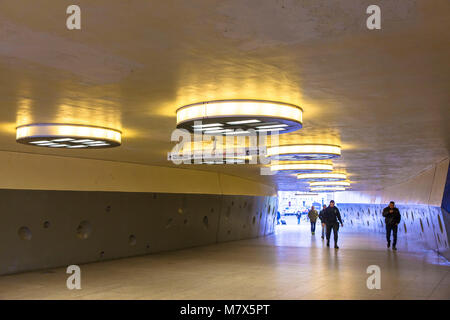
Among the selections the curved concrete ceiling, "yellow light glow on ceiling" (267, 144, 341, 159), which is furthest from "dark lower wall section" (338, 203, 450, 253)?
the curved concrete ceiling

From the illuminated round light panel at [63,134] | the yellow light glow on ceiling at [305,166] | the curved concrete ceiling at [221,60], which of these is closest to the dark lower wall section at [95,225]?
the illuminated round light panel at [63,134]

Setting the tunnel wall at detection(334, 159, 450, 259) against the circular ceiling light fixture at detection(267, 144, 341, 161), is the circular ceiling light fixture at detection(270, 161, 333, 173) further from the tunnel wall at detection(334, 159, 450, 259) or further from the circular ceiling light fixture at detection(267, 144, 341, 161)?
the circular ceiling light fixture at detection(267, 144, 341, 161)

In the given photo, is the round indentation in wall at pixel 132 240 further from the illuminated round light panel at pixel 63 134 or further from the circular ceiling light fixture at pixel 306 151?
the illuminated round light panel at pixel 63 134

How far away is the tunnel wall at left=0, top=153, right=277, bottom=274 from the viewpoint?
51.2ft

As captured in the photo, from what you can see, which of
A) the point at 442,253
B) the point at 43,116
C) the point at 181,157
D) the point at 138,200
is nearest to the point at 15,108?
the point at 43,116

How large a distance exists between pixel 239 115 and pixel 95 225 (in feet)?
39.0

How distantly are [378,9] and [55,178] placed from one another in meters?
14.7

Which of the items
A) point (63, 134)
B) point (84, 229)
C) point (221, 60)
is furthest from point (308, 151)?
point (221, 60)

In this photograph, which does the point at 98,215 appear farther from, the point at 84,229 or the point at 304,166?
the point at 304,166

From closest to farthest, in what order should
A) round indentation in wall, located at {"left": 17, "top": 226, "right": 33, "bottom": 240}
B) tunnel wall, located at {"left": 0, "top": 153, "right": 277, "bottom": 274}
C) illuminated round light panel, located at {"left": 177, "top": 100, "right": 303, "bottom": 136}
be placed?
illuminated round light panel, located at {"left": 177, "top": 100, "right": 303, "bottom": 136}
tunnel wall, located at {"left": 0, "top": 153, "right": 277, "bottom": 274}
round indentation in wall, located at {"left": 17, "top": 226, "right": 33, "bottom": 240}

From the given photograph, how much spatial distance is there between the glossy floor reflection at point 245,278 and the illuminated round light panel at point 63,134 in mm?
3754

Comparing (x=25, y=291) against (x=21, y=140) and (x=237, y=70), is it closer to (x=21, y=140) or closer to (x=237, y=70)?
(x=21, y=140)

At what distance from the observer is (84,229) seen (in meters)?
18.1

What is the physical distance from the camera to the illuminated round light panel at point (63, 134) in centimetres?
1120
